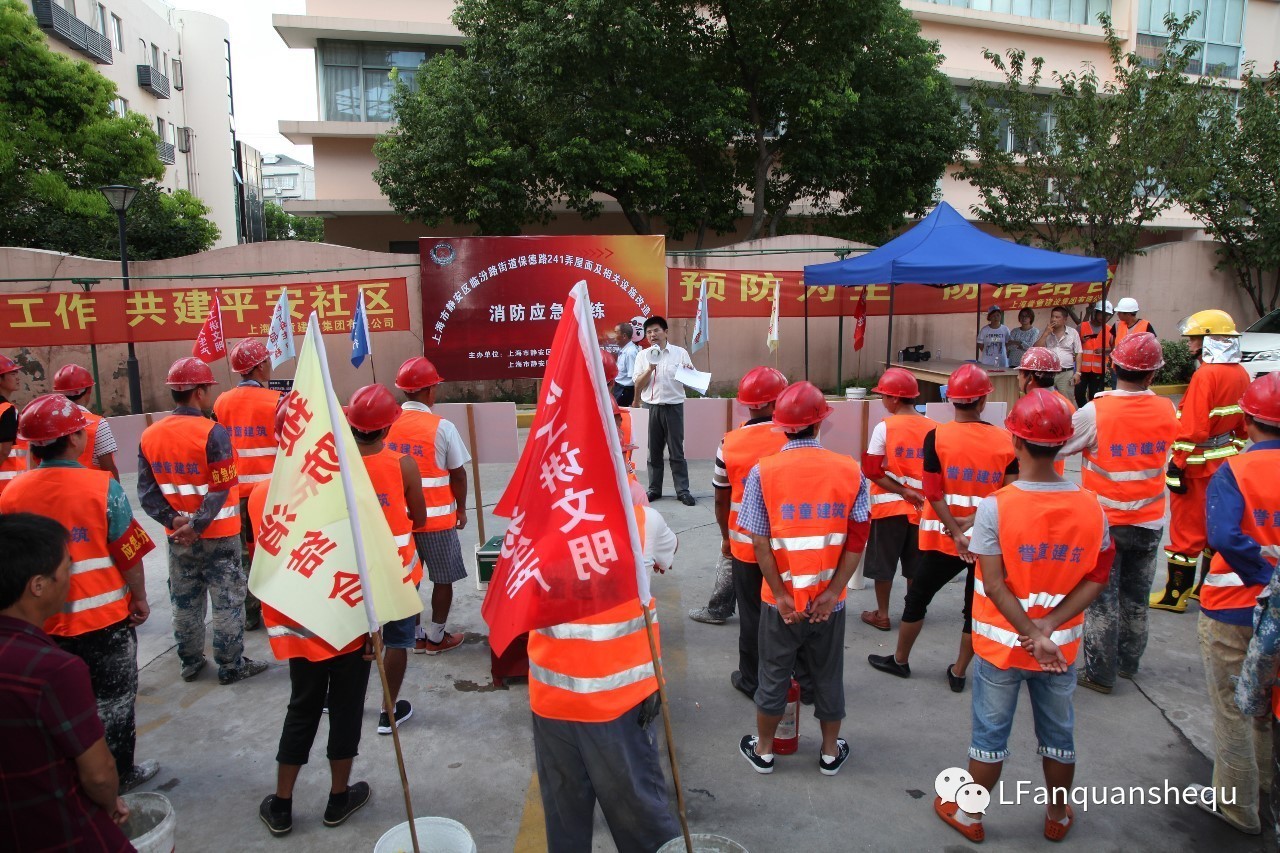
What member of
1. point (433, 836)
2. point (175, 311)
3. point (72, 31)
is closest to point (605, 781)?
point (433, 836)

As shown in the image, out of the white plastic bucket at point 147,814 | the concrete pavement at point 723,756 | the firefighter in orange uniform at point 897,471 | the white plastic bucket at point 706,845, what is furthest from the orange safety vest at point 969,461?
the white plastic bucket at point 147,814

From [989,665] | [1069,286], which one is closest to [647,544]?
[989,665]

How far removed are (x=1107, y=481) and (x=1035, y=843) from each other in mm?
2059

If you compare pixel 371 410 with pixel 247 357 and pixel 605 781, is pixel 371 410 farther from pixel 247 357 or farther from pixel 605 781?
pixel 247 357

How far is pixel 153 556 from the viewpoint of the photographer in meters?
7.21

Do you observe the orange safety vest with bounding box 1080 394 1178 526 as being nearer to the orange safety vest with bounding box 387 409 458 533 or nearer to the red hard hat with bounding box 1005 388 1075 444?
the red hard hat with bounding box 1005 388 1075 444

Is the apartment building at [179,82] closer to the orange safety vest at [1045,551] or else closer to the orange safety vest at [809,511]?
the orange safety vest at [809,511]

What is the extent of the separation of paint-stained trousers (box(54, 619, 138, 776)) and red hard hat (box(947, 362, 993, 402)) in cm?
417

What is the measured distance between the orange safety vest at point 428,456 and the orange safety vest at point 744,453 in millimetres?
1730

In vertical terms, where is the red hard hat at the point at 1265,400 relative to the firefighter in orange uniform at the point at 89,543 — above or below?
above

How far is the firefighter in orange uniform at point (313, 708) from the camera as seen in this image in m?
3.37

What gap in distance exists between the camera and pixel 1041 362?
4902 millimetres

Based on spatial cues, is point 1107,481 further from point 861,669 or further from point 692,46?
point 692,46

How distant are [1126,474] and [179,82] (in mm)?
44159
